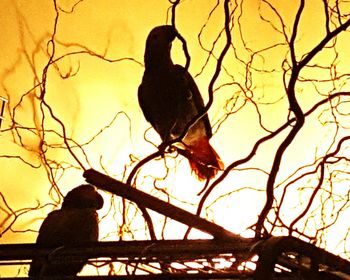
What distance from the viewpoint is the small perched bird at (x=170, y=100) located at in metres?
1.07

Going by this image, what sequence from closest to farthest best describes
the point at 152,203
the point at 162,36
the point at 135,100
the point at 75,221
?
the point at 152,203, the point at 75,221, the point at 162,36, the point at 135,100

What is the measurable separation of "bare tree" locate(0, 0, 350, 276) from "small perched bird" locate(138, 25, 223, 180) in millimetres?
51

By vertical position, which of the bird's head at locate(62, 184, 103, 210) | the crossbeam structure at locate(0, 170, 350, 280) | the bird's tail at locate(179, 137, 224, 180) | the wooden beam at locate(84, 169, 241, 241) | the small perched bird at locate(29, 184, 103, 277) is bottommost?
the crossbeam structure at locate(0, 170, 350, 280)

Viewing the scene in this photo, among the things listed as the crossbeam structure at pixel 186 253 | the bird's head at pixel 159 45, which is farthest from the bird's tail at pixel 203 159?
the crossbeam structure at pixel 186 253

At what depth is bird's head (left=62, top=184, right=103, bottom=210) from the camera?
95 centimetres

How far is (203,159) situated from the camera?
3.54ft

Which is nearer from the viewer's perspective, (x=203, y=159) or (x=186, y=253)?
(x=186, y=253)

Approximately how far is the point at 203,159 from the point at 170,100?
12 cm

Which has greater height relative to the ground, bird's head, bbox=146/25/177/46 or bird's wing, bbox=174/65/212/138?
bird's head, bbox=146/25/177/46

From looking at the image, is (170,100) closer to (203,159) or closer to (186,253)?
(203,159)

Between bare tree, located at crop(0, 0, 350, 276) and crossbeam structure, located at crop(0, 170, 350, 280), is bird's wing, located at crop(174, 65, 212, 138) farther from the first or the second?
crossbeam structure, located at crop(0, 170, 350, 280)

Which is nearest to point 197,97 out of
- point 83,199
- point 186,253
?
point 83,199

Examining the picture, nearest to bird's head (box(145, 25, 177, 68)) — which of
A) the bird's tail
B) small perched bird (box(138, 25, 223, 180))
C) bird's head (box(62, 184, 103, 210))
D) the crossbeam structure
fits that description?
small perched bird (box(138, 25, 223, 180))

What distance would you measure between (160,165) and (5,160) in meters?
0.31
